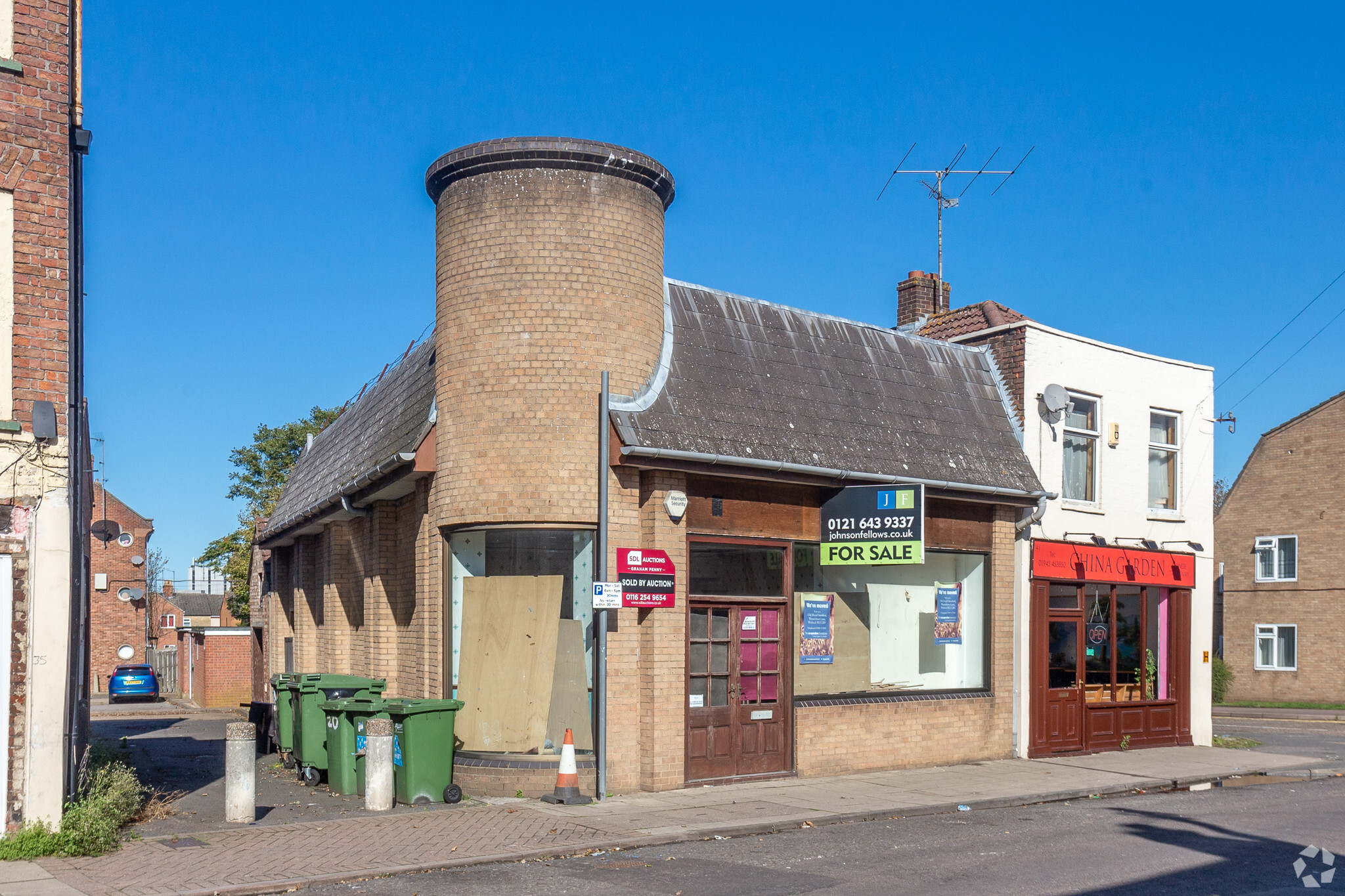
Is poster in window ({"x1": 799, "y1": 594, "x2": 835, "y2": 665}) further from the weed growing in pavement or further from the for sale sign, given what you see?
the weed growing in pavement

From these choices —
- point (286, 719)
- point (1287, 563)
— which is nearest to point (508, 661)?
point (286, 719)

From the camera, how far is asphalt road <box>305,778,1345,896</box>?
870 centimetres

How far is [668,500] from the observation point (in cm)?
1348

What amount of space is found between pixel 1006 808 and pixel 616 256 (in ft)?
24.1

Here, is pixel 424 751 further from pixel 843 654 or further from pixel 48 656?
pixel 843 654

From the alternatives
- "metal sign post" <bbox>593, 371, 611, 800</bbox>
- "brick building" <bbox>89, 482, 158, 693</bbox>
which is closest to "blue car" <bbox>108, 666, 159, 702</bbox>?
"brick building" <bbox>89, 482, 158, 693</bbox>

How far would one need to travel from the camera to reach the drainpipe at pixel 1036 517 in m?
17.0

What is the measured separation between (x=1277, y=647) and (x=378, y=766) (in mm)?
30095

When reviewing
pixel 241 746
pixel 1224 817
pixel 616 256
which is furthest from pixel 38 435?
pixel 1224 817

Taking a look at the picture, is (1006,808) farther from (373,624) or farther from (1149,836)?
(373,624)

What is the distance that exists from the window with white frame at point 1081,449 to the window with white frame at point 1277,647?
63.2 ft

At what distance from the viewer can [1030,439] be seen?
17.7 meters

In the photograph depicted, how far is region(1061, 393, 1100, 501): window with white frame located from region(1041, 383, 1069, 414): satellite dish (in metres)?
0.58

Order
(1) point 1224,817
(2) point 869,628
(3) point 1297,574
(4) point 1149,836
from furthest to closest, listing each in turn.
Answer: (3) point 1297,574
(2) point 869,628
(1) point 1224,817
(4) point 1149,836
